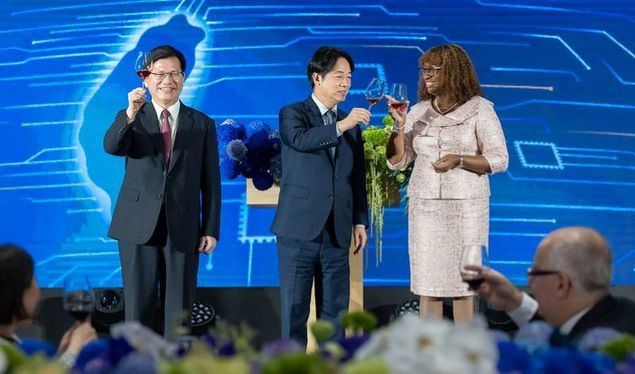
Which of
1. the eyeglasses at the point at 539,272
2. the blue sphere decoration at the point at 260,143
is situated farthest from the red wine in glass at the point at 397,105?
the eyeglasses at the point at 539,272

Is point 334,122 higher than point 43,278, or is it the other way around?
point 334,122

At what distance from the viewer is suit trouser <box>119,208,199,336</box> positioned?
399 cm

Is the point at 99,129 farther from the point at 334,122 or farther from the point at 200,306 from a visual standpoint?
the point at 334,122

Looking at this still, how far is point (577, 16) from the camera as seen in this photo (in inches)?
241

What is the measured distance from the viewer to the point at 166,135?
4102 mm

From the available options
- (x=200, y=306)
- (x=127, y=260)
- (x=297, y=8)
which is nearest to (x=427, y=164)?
(x=127, y=260)

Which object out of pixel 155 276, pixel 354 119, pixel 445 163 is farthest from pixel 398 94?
pixel 155 276

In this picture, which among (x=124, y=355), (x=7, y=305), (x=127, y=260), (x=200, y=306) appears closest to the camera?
(x=124, y=355)

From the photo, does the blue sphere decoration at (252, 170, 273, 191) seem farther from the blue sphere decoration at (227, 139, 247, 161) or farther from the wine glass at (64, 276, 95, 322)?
the wine glass at (64, 276, 95, 322)

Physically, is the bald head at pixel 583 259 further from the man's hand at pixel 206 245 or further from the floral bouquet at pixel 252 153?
the floral bouquet at pixel 252 153

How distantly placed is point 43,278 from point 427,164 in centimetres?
265

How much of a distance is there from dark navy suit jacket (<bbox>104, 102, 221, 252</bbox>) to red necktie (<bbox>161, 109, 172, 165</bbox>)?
2cm

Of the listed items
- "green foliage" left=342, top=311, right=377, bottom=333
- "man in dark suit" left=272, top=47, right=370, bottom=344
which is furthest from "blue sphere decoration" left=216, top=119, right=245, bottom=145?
"green foliage" left=342, top=311, right=377, bottom=333

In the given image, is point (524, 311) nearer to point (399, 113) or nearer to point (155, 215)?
point (399, 113)
